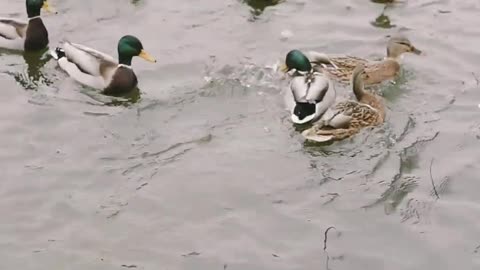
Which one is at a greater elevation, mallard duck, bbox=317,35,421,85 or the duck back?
the duck back

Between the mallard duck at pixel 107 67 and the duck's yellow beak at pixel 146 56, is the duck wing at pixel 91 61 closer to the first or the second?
the mallard duck at pixel 107 67

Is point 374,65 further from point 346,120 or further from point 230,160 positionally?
point 230,160

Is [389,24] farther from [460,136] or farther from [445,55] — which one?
[460,136]

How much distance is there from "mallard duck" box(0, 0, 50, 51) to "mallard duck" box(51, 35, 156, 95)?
2.38ft

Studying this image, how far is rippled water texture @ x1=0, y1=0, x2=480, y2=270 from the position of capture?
699cm

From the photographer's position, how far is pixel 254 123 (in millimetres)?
8586

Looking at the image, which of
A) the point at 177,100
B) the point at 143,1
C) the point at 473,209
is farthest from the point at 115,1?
the point at 473,209

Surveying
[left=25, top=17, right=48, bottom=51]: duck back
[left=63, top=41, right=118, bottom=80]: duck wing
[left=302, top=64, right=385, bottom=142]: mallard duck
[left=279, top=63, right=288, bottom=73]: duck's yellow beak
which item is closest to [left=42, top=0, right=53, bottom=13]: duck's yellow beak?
[left=25, top=17, right=48, bottom=51]: duck back

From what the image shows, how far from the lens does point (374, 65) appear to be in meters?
9.52

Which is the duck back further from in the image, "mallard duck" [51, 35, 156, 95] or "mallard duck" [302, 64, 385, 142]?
"mallard duck" [302, 64, 385, 142]

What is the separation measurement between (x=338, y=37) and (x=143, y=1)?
2497 mm

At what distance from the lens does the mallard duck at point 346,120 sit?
8.36 metres

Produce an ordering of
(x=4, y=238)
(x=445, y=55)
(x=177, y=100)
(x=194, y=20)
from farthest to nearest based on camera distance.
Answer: (x=194, y=20) < (x=445, y=55) < (x=177, y=100) < (x=4, y=238)

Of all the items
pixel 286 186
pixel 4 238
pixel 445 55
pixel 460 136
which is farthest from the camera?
pixel 445 55
